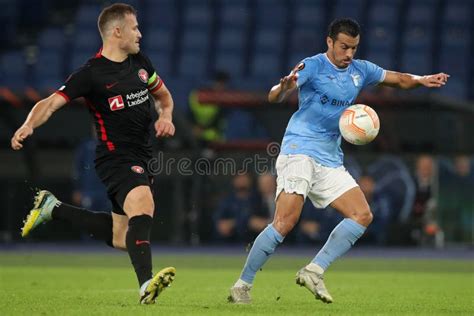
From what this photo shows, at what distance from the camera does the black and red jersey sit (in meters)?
7.77

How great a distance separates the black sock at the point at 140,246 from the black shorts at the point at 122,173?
0.78ft

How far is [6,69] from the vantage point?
2116cm

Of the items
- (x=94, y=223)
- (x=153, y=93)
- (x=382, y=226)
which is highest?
(x=153, y=93)

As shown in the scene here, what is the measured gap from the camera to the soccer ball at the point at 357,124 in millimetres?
8102

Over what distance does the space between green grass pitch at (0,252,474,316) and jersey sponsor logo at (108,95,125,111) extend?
1405mm

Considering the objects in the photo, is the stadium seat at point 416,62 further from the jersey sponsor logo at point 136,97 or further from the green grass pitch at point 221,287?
the jersey sponsor logo at point 136,97

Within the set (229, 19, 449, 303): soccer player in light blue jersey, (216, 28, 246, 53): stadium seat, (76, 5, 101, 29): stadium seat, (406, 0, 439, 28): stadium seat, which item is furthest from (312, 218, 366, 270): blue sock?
(76, 5, 101, 29): stadium seat

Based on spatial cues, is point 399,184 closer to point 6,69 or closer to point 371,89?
point 371,89

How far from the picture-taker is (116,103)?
7.85 metres

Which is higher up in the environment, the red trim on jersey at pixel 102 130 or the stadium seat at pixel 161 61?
the stadium seat at pixel 161 61

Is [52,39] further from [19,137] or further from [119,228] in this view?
[19,137]

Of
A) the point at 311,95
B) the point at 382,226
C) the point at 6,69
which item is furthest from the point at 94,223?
the point at 6,69

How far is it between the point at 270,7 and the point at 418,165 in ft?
19.8

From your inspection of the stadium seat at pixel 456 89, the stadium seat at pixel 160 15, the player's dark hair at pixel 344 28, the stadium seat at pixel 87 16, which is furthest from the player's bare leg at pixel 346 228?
the stadium seat at pixel 87 16
